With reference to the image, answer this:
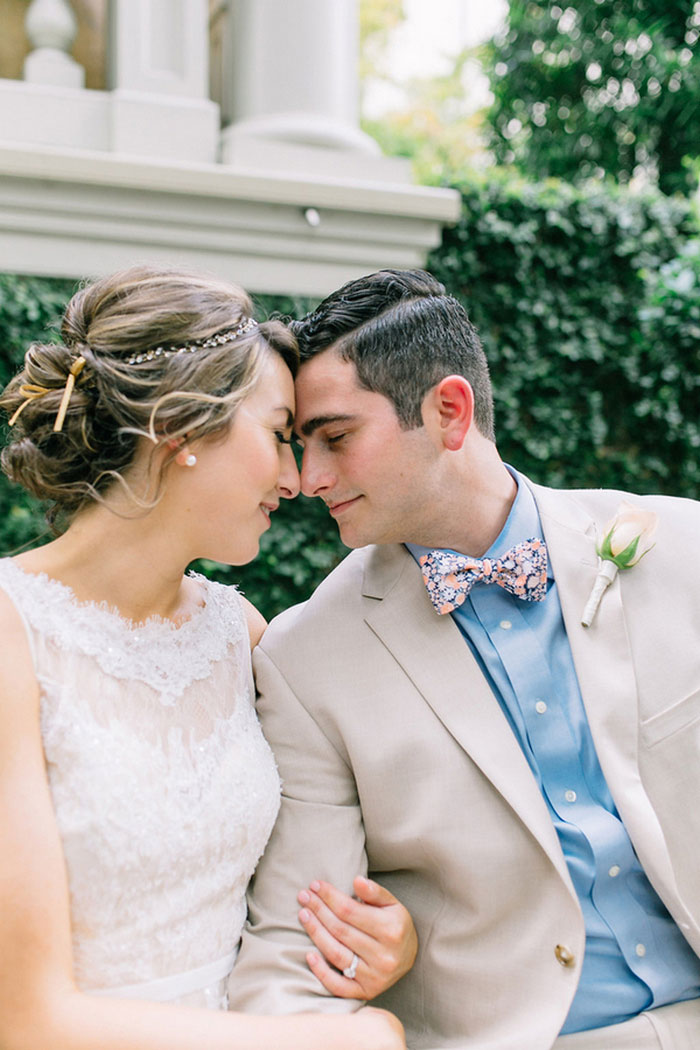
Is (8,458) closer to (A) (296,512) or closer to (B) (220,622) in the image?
(B) (220,622)

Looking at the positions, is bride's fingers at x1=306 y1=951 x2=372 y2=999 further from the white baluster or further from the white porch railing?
the white baluster

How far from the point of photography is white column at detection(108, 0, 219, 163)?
4398 mm

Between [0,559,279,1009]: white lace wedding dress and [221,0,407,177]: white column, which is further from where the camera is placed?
[221,0,407,177]: white column

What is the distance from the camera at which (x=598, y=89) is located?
44.5 feet

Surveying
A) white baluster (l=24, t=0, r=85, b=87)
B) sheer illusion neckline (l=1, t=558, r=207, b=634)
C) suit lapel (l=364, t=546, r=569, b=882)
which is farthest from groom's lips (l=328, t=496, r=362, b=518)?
white baluster (l=24, t=0, r=85, b=87)

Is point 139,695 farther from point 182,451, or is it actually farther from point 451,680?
point 451,680

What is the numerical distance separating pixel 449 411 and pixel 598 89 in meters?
12.7

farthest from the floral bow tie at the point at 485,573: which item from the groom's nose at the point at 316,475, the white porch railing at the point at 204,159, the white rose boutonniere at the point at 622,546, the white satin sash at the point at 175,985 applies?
the white porch railing at the point at 204,159

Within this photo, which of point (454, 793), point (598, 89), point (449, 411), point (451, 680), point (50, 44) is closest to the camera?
point (454, 793)

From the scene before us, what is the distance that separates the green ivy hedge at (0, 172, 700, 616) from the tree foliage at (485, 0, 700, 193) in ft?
24.5

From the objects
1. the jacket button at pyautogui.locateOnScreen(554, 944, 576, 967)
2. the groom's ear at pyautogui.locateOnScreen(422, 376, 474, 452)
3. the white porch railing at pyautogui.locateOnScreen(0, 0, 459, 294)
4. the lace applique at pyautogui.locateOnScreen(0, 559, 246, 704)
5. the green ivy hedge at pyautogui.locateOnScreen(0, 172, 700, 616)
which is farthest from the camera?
the green ivy hedge at pyautogui.locateOnScreen(0, 172, 700, 616)

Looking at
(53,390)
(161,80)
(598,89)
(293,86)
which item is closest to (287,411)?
(53,390)

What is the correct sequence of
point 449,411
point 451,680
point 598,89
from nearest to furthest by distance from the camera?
point 451,680 < point 449,411 < point 598,89

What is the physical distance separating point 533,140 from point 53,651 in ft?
44.4
